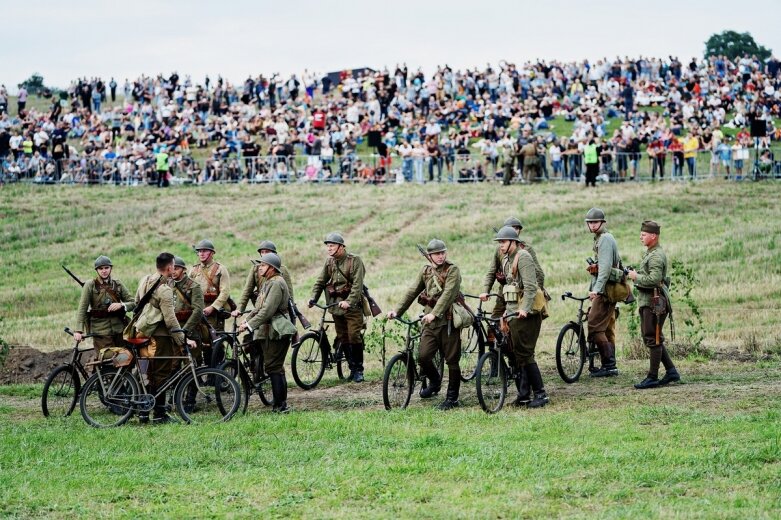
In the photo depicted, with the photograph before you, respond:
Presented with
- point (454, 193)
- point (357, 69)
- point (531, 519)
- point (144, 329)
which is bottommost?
point (531, 519)

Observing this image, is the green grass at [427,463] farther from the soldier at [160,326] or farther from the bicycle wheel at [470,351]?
the bicycle wheel at [470,351]

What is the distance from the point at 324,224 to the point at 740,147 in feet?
44.6

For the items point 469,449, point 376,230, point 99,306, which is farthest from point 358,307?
point 376,230

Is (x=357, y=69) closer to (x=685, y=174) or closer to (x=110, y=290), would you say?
(x=685, y=174)

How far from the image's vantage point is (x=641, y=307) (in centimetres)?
1389

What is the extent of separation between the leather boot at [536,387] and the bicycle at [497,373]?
0.84 ft

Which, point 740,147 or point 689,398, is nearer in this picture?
point 689,398

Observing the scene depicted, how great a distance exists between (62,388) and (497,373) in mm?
5305

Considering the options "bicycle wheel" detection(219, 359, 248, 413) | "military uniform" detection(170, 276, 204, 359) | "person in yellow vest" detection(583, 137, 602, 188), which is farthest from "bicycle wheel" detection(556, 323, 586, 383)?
"person in yellow vest" detection(583, 137, 602, 188)

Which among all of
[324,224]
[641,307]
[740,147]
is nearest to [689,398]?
[641,307]

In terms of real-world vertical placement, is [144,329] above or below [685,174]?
below

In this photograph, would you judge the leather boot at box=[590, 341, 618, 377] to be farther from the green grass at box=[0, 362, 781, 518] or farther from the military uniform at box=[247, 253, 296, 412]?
the military uniform at box=[247, 253, 296, 412]

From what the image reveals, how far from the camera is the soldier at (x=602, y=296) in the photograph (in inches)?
571

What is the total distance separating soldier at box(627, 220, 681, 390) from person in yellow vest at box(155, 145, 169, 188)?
30.3 metres
